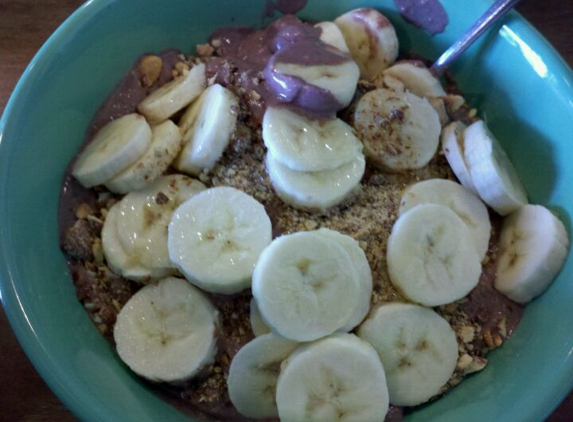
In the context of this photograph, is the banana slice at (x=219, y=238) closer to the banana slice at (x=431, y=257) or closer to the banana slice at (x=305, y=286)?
the banana slice at (x=305, y=286)

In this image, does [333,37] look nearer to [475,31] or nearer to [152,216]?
[475,31]

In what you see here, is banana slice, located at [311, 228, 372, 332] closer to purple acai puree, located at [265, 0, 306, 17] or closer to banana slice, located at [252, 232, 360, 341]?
banana slice, located at [252, 232, 360, 341]

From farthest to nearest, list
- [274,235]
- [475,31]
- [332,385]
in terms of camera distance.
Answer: [475,31] < [274,235] < [332,385]

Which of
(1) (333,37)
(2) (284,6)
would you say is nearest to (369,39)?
(1) (333,37)

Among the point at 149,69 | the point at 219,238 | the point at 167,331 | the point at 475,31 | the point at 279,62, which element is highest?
the point at 475,31

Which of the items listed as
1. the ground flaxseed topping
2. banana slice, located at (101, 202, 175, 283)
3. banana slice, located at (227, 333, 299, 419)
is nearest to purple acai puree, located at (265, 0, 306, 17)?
the ground flaxseed topping

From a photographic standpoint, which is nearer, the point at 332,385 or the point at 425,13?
the point at 332,385

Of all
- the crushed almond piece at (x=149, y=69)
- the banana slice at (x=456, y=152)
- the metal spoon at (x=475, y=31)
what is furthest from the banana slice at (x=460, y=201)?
the crushed almond piece at (x=149, y=69)
